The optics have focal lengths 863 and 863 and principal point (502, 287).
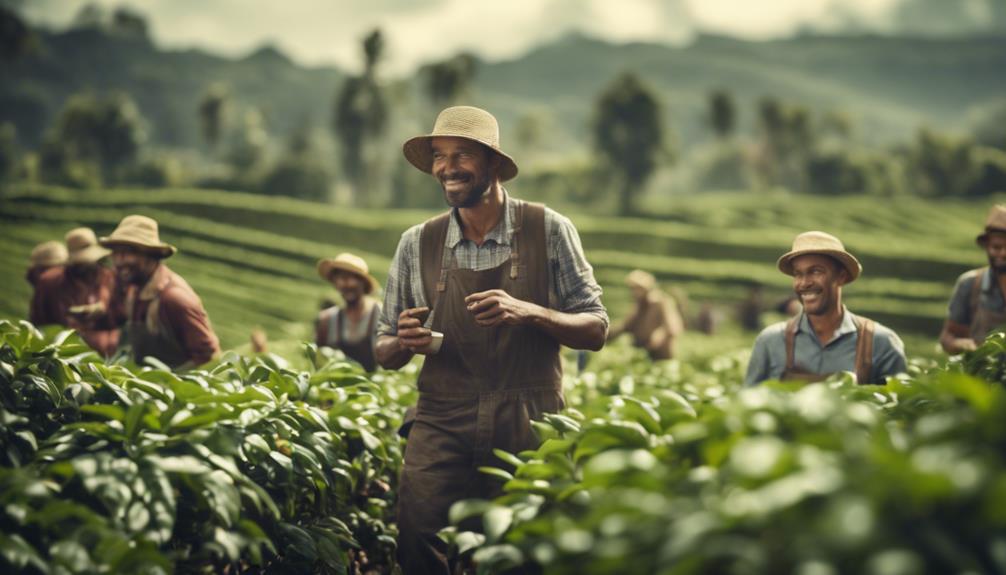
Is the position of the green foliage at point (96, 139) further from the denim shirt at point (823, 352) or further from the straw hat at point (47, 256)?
the denim shirt at point (823, 352)

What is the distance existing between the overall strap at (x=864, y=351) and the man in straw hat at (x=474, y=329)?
Result: 1593 mm

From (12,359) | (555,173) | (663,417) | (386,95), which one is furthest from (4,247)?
(555,173)

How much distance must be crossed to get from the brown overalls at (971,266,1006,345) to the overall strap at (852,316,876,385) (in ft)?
6.27

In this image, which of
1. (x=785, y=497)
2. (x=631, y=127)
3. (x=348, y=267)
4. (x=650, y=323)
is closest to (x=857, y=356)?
(x=785, y=497)

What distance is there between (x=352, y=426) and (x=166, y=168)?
79001mm

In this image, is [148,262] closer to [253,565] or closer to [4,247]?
[253,565]

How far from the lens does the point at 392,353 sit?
3.90 m

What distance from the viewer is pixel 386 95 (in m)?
68.8

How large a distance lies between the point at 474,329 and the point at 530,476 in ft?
2.90

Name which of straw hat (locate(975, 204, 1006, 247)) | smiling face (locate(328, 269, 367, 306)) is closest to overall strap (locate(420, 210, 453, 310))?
smiling face (locate(328, 269, 367, 306))

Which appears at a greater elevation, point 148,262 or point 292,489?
point 148,262

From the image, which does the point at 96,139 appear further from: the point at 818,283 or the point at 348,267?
the point at 818,283

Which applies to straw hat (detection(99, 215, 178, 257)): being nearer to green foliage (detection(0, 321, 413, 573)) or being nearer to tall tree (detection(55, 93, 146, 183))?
green foliage (detection(0, 321, 413, 573))

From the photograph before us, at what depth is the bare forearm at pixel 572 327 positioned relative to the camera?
143 inches
